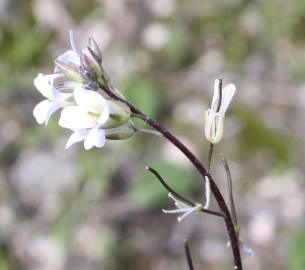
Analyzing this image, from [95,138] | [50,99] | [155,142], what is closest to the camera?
[95,138]

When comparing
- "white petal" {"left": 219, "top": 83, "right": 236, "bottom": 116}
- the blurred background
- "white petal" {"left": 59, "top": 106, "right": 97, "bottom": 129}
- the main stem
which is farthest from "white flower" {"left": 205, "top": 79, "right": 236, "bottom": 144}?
the blurred background

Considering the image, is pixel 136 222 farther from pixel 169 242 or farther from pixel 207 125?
pixel 207 125

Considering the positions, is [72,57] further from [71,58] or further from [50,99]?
[50,99]

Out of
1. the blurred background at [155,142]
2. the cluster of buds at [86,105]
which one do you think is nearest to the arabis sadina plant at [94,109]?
the cluster of buds at [86,105]

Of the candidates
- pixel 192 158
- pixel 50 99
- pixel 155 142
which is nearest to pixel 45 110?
pixel 50 99

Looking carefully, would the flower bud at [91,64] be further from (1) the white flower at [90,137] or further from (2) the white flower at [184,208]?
(2) the white flower at [184,208]

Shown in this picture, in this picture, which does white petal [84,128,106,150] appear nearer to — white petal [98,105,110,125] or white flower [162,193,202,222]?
white petal [98,105,110,125]
